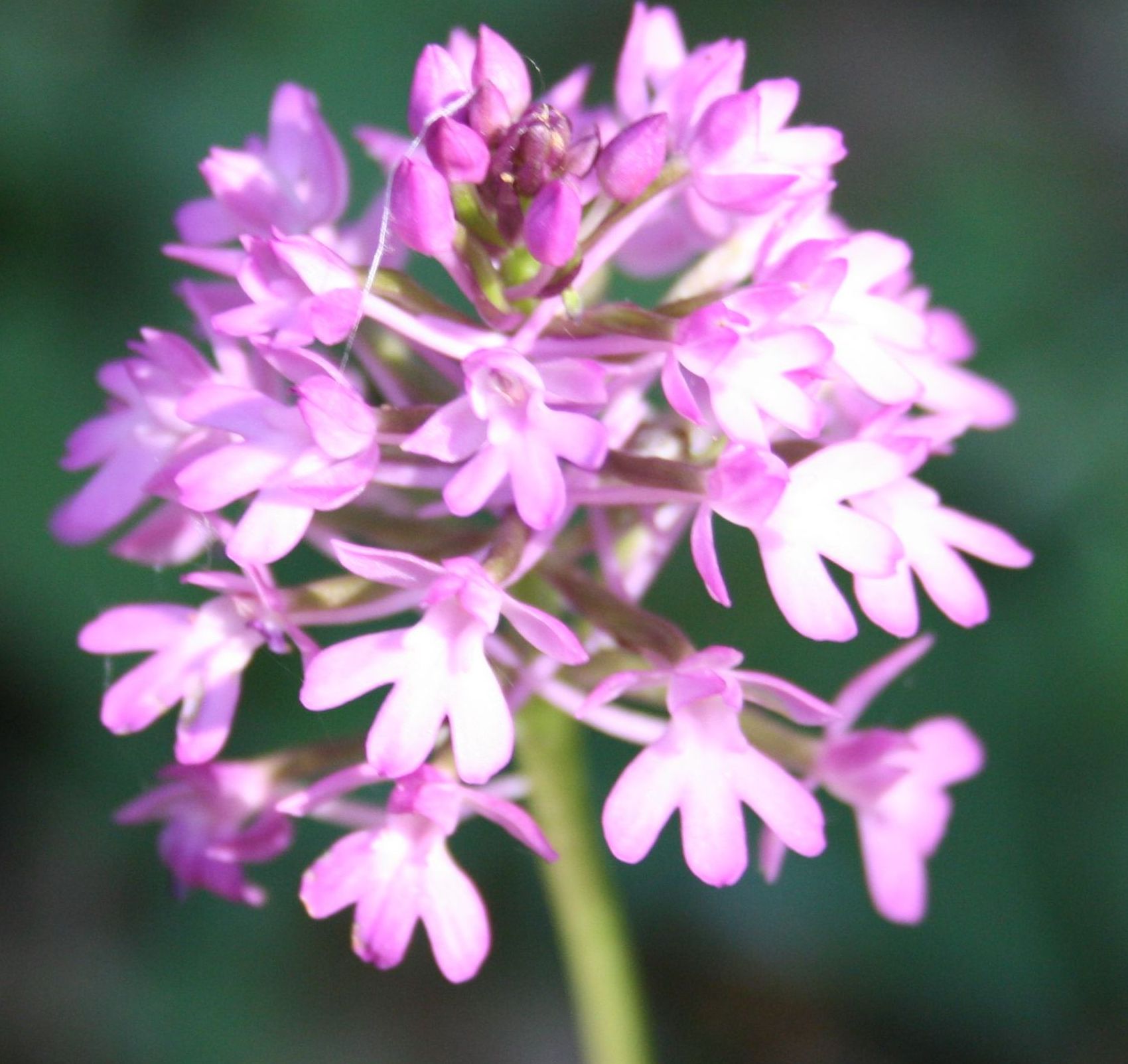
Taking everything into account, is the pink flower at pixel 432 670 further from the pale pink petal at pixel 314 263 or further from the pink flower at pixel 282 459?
the pale pink petal at pixel 314 263

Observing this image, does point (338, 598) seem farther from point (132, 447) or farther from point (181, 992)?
point (181, 992)

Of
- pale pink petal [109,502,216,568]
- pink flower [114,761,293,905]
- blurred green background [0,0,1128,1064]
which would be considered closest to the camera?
pink flower [114,761,293,905]

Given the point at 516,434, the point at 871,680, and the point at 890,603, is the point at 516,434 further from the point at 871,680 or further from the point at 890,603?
the point at 871,680

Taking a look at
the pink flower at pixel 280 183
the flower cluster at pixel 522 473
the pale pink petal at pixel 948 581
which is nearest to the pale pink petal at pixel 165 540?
the flower cluster at pixel 522 473

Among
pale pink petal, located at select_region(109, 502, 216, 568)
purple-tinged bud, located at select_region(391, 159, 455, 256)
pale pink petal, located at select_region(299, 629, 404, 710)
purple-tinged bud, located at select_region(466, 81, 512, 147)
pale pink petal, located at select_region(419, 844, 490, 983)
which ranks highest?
purple-tinged bud, located at select_region(466, 81, 512, 147)

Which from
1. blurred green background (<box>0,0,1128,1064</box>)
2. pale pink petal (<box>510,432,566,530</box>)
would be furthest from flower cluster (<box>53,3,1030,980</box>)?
blurred green background (<box>0,0,1128,1064</box>)

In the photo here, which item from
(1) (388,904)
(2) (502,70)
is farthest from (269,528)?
(2) (502,70)

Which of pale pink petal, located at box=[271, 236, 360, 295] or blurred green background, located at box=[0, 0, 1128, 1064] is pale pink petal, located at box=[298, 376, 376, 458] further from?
blurred green background, located at box=[0, 0, 1128, 1064]
